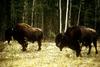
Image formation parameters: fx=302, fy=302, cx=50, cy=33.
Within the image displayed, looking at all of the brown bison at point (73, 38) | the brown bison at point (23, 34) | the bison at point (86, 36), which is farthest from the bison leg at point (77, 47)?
the brown bison at point (23, 34)

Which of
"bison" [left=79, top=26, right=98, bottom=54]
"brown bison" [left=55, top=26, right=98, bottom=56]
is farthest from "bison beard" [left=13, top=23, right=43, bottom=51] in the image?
"bison" [left=79, top=26, right=98, bottom=54]

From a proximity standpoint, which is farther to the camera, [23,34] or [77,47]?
[23,34]

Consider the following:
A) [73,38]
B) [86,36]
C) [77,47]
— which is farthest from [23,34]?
[86,36]

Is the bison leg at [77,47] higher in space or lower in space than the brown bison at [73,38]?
lower

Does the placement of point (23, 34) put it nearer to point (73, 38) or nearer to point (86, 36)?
point (73, 38)

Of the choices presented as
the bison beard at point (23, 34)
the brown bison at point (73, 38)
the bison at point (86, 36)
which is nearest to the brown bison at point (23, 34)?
the bison beard at point (23, 34)

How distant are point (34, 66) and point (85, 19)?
88.0 feet

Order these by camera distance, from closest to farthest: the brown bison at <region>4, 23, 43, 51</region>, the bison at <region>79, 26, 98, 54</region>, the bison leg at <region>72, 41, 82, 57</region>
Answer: the bison leg at <region>72, 41, 82, 57</region> → the bison at <region>79, 26, 98, 54</region> → the brown bison at <region>4, 23, 43, 51</region>

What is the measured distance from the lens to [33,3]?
3659 centimetres

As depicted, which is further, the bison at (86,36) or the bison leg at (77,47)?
the bison at (86,36)

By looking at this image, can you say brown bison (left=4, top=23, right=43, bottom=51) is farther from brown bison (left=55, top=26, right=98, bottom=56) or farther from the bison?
the bison

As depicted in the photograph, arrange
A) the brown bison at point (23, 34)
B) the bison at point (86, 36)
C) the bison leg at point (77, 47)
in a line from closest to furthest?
the bison leg at point (77, 47)
the bison at point (86, 36)
the brown bison at point (23, 34)

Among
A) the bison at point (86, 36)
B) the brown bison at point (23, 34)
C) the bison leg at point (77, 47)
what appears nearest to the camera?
the bison leg at point (77, 47)

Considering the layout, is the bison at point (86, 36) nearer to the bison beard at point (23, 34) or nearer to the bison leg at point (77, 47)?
the bison leg at point (77, 47)
